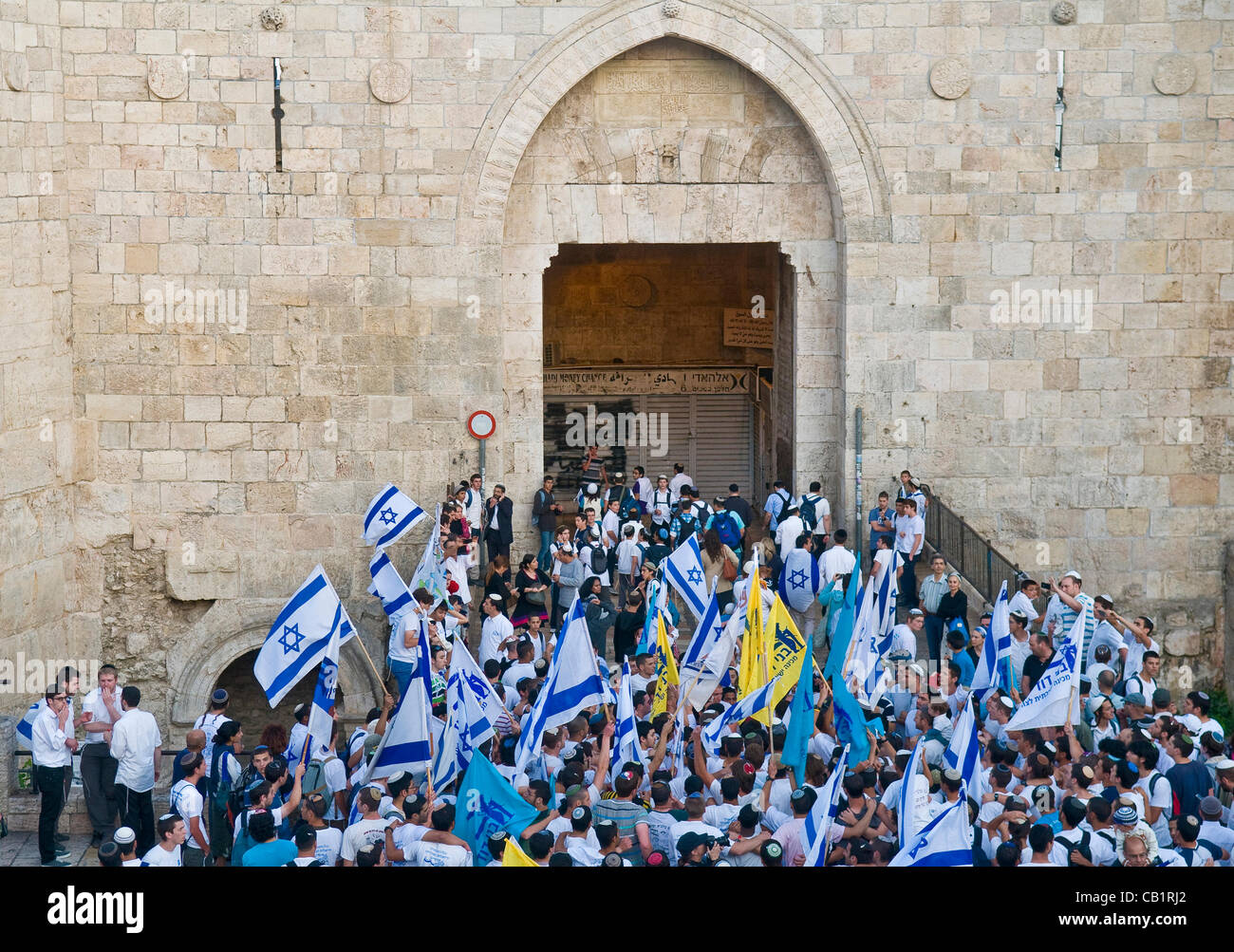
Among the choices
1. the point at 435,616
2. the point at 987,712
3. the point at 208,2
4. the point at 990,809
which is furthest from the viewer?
the point at 208,2

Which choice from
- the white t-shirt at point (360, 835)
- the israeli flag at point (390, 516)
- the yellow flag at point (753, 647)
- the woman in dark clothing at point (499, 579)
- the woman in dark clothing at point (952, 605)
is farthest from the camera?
the israeli flag at point (390, 516)

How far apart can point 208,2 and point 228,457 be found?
5.24m

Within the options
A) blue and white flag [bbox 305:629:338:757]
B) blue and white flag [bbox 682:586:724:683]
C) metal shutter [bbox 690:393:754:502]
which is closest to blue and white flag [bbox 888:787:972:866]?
blue and white flag [bbox 682:586:724:683]

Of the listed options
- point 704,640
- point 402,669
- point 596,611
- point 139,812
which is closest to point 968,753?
point 704,640

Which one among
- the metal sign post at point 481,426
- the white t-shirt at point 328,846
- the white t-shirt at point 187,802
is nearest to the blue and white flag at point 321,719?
the white t-shirt at point 187,802

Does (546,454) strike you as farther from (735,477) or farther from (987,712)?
(987,712)

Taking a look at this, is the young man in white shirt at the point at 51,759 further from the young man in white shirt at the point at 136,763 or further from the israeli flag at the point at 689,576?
the israeli flag at the point at 689,576

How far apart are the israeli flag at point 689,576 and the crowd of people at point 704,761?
16.7 inches

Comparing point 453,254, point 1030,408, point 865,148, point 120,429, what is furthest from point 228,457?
point 1030,408

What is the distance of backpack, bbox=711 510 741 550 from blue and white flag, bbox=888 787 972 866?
362 inches

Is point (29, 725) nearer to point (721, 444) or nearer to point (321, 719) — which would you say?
point (321, 719)

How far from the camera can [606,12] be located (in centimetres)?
1875

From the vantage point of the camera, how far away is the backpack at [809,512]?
18812 millimetres

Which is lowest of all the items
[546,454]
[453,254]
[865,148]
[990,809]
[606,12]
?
[990,809]
